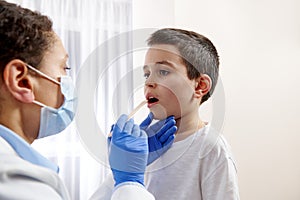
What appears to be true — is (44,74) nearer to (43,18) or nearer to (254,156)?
(43,18)

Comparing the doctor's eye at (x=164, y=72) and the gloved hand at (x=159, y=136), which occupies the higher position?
the doctor's eye at (x=164, y=72)

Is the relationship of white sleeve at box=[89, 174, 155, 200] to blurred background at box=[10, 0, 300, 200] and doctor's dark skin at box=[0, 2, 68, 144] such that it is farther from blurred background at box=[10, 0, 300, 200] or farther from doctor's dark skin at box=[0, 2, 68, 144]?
blurred background at box=[10, 0, 300, 200]

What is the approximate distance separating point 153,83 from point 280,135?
2.02 meters

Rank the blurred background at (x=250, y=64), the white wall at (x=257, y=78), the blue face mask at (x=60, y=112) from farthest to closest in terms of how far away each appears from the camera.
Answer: the white wall at (x=257, y=78) < the blurred background at (x=250, y=64) < the blue face mask at (x=60, y=112)

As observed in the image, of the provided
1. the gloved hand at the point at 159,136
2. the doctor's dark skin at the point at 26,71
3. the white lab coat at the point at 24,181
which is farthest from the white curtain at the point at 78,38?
the white lab coat at the point at 24,181

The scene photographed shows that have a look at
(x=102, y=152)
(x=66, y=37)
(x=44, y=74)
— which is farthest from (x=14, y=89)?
(x=66, y=37)

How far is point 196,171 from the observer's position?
38.8 inches

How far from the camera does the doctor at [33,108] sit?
60cm

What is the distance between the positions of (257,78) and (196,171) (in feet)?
6.27

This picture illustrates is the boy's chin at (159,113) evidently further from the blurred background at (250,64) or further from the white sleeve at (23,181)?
the blurred background at (250,64)

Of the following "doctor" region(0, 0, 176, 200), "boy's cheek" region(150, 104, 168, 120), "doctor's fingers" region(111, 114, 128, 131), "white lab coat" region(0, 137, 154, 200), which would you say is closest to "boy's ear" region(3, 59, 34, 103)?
"doctor" region(0, 0, 176, 200)

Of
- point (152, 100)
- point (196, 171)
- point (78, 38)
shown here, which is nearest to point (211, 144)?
point (196, 171)

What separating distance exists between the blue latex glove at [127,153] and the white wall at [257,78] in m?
1.69

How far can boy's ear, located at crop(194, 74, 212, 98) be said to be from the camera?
3.46 feet
